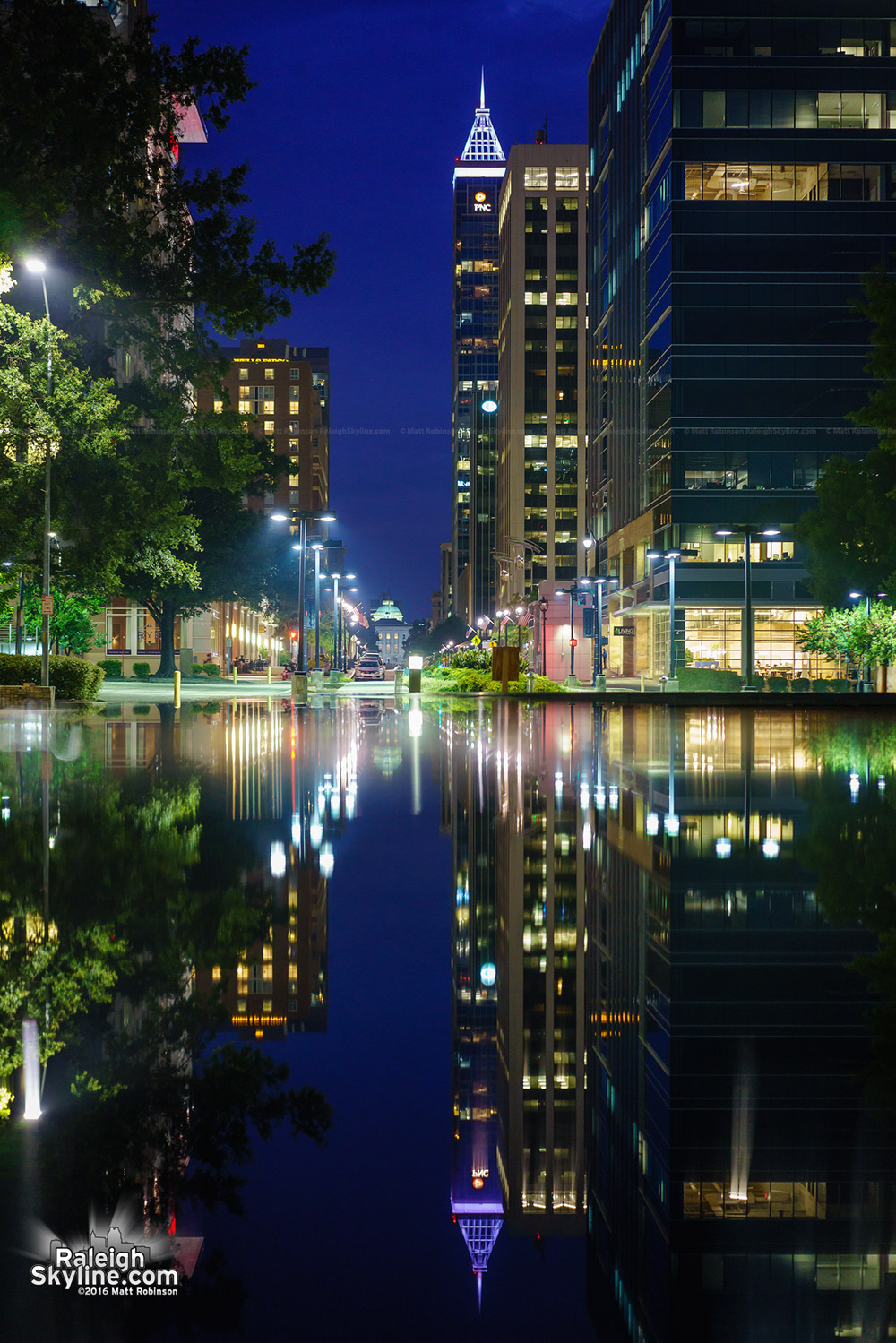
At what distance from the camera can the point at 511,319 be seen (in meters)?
167

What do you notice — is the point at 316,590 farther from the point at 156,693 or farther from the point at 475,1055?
the point at 475,1055

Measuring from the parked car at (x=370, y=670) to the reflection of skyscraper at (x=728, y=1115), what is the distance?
9410cm

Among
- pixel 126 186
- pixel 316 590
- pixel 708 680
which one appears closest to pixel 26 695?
pixel 126 186

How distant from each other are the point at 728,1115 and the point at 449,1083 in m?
0.96

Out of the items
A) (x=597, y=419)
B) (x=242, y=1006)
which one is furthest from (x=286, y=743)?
(x=597, y=419)

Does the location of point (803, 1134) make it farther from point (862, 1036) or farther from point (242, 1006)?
point (242, 1006)

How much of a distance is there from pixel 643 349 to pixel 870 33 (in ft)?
85.8

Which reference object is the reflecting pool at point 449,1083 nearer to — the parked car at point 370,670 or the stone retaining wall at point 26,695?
the stone retaining wall at point 26,695

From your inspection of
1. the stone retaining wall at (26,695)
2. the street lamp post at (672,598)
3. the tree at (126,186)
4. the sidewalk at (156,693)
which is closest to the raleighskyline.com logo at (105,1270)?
the tree at (126,186)

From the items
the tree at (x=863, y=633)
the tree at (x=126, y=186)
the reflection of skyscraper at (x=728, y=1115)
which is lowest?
the reflection of skyscraper at (x=728, y=1115)

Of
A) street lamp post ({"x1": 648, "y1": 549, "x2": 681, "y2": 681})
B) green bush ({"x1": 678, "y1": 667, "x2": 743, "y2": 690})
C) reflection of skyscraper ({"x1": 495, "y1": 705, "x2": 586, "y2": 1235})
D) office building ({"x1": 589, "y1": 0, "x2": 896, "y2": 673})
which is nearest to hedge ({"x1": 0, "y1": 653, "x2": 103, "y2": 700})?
green bush ({"x1": 678, "y1": 667, "x2": 743, "y2": 690})

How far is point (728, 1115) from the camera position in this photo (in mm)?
3449

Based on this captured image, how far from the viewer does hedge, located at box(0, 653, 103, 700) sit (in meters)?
39.9

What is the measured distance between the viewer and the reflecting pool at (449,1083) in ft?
8.29
